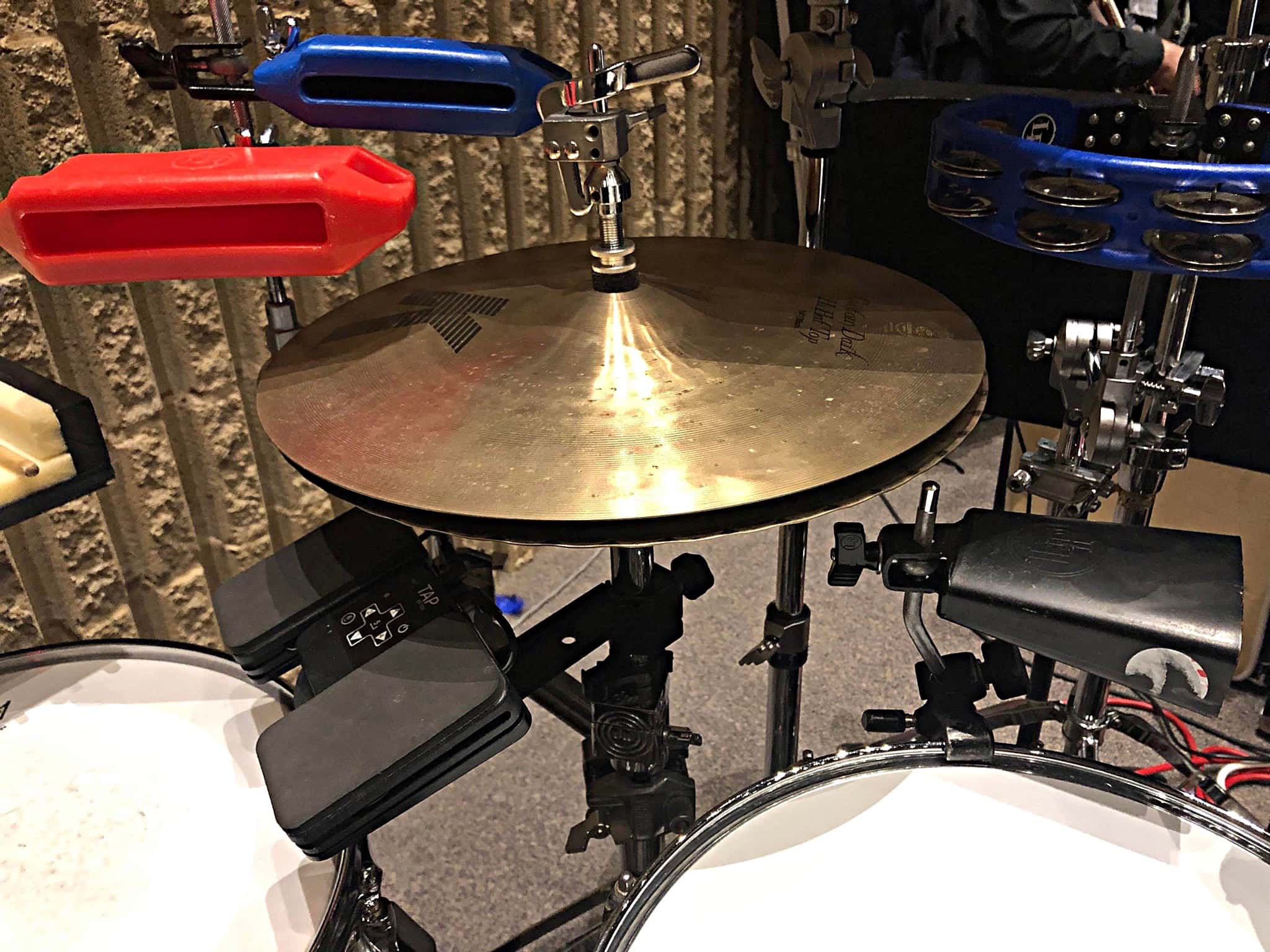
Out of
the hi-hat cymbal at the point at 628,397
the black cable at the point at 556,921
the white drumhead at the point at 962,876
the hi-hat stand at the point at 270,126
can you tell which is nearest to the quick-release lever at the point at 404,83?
the hi-hat stand at the point at 270,126

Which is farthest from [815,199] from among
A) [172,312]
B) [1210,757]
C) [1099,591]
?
[1210,757]

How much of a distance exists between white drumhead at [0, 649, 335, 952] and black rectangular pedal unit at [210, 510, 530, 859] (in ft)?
0.25

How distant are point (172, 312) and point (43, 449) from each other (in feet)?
1.75

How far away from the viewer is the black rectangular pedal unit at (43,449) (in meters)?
0.69

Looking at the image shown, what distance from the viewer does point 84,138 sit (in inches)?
41.4

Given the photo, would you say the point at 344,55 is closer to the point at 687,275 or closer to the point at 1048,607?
the point at 687,275

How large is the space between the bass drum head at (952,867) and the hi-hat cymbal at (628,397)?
0.71ft

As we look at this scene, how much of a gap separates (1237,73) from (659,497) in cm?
52

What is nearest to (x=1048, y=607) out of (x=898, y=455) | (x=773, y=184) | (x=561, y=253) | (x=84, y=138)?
(x=898, y=455)

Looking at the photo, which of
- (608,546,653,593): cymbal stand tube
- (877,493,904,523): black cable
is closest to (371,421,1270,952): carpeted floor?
(877,493,904,523): black cable

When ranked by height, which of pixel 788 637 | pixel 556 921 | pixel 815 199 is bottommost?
pixel 556 921

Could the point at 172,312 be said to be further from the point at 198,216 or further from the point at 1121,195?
the point at 1121,195

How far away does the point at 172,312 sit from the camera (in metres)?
1.19

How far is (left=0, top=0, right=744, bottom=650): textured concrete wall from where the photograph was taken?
1.03 metres
